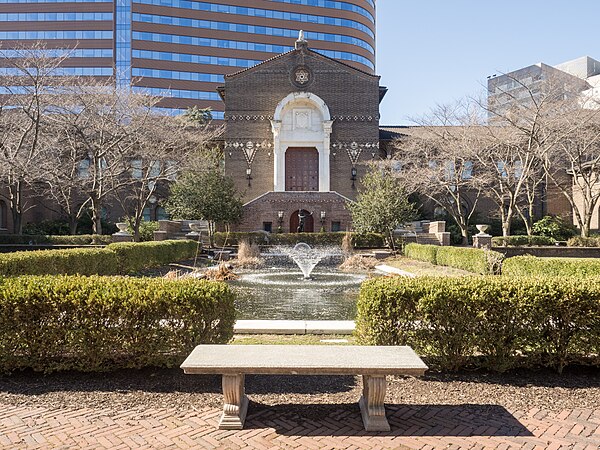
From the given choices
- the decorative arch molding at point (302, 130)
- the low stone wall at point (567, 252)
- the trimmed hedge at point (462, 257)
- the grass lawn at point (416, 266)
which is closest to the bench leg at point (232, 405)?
the trimmed hedge at point (462, 257)

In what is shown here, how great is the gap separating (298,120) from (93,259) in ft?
88.0

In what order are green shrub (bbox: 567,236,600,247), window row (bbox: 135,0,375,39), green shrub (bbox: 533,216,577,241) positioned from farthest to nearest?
window row (bbox: 135,0,375,39)
green shrub (bbox: 533,216,577,241)
green shrub (bbox: 567,236,600,247)

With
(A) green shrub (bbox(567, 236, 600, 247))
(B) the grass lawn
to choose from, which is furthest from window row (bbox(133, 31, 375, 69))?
(B) the grass lawn

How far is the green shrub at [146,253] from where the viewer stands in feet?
55.2

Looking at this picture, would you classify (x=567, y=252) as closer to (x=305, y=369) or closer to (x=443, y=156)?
(x=443, y=156)

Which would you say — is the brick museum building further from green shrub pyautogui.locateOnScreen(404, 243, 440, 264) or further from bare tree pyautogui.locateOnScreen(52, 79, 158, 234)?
green shrub pyautogui.locateOnScreen(404, 243, 440, 264)

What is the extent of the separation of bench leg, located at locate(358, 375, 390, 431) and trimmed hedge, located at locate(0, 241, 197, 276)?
24.8 feet

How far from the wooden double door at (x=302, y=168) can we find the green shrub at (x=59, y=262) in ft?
78.9

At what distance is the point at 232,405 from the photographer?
4590 mm

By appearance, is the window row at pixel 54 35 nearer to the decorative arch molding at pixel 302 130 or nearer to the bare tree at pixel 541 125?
the decorative arch molding at pixel 302 130

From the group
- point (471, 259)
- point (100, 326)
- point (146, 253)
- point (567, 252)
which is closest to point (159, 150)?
point (146, 253)

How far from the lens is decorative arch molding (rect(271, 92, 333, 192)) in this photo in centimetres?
3769

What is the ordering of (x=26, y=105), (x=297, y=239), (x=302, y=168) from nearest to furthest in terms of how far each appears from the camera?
1. (x=26, y=105)
2. (x=297, y=239)
3. (x=302, y=168)

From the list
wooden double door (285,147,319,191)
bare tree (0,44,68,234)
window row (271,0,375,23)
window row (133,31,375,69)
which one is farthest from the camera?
window row (271,0,375,23)
